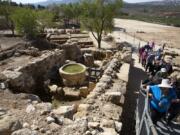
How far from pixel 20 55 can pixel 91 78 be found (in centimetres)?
609

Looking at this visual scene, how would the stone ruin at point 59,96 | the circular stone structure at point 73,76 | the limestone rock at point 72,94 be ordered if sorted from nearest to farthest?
the stone ruin at point 59,96 < the limestone rock at point 72,94 < the circular stone structure at point 73,76

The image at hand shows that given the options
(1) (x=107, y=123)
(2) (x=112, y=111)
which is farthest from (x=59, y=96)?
(1) (x=107, y=123)

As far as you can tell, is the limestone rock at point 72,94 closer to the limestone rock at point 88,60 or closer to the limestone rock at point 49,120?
the limestone rock at point 88,60

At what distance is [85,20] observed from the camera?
33969 mm

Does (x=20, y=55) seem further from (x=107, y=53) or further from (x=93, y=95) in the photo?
(x=93, y=95)

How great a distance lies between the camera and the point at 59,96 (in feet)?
53.3

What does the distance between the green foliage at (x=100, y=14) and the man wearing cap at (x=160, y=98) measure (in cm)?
2413

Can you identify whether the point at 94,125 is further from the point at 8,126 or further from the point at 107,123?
the point at 8,126

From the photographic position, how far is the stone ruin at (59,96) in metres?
8.47

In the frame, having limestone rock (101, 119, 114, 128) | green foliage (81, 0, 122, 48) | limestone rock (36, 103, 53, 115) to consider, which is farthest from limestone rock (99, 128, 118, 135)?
green foliage (81, 0, 122, 48)

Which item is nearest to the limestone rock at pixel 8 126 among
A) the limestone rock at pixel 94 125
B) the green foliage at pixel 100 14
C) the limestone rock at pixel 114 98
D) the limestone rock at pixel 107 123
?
the limestone rock at pixel 94 125

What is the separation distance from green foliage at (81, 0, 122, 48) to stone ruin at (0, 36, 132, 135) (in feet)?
25.3

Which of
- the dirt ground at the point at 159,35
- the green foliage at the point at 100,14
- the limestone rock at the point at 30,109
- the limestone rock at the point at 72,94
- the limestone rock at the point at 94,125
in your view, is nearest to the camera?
the limestone rock at the point at 94,125

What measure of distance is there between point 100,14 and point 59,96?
1835 cm
